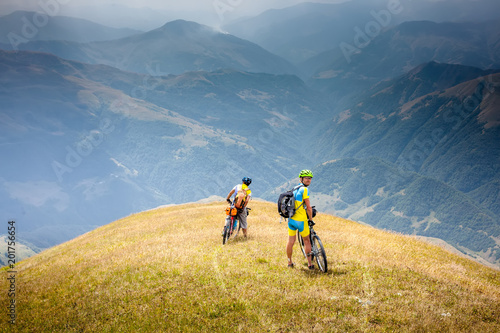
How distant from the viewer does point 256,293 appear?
35.8 ft

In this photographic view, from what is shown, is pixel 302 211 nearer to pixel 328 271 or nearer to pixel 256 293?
pixel 328 271

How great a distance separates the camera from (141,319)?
993 cm

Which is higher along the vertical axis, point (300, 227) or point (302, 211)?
point (302, 211)

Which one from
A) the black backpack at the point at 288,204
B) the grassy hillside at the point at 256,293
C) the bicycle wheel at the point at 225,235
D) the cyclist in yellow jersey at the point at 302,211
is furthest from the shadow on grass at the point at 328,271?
the bicycle wheel at the point at 225,235

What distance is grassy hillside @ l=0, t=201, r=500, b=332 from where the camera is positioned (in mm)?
9445

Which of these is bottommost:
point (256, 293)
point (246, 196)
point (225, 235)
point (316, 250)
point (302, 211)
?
point (256, 293)

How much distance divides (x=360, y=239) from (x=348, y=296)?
8.83 m

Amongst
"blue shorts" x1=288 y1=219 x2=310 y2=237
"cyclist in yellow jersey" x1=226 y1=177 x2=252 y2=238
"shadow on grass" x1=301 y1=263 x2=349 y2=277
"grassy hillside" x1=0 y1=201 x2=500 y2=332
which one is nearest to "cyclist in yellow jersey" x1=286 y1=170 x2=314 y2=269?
"blue shorts" x1=288 y1=219 x2=310 y2=237

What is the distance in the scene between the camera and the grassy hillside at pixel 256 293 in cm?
945

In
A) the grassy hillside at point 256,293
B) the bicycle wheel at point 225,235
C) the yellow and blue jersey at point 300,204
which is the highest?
the bicycle wheel at point 225,235

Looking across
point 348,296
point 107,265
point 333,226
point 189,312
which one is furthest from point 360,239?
point 107,265

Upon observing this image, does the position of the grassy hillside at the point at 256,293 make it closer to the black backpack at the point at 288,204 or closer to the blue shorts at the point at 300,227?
the blue shorts at the point at 300,227

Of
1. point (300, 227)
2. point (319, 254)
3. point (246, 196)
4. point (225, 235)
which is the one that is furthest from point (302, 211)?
point (225, 235)

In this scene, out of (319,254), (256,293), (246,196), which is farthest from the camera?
(246,196)
